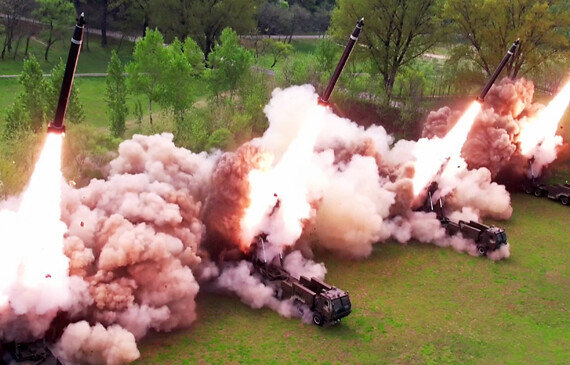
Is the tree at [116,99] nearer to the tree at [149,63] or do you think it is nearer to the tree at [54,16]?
the tree at [149,63]

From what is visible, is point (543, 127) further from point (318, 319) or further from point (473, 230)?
point (318, 319)

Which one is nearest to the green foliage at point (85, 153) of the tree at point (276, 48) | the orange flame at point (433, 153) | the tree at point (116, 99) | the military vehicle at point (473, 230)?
the tree at point (116, 99)

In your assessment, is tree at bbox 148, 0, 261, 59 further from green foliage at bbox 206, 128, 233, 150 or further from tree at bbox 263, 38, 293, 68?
green foliage at bbox 206, 128, 233, 150

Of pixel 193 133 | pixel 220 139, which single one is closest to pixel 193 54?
pixel 220 139

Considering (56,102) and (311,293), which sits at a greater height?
(56,102)

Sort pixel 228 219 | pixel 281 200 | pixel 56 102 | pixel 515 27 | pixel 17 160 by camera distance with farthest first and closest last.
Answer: pixel 515 27
pixel 56 102
pixel 17 160
pixel 281 200
pixel 228 219

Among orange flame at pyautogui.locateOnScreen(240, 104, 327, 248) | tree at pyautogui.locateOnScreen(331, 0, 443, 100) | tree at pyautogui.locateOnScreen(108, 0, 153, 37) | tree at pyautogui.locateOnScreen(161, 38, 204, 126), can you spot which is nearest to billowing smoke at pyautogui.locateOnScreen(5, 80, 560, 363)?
orange flame at pyautogui.locateOnScreen(240, 104, 327, 248)

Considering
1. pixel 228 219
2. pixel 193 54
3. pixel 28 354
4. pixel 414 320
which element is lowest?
pixel 28 354
